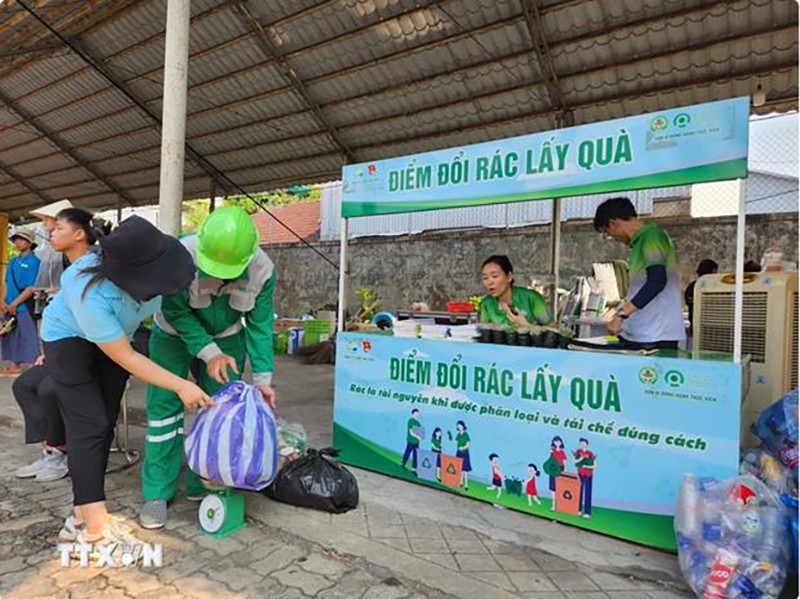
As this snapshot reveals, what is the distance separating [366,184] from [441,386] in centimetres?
144

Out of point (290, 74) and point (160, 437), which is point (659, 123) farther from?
point (290, 74)

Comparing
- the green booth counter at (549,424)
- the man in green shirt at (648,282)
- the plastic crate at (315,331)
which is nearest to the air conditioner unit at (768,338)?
the man in green shirt at (648,282)

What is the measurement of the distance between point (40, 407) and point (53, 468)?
1.44 ft

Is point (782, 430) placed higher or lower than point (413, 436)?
higher

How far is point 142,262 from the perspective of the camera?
82.5 inches

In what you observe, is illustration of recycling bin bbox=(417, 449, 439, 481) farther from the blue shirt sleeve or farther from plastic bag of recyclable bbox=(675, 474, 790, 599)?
the blue shirt sleeve

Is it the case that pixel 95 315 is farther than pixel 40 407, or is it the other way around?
pixel 40 407

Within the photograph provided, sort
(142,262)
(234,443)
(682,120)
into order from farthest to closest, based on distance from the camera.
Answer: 1. (682,120)
2. (234,443)
3. (142,262)

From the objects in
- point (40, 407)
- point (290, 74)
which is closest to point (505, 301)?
point (40, 407)

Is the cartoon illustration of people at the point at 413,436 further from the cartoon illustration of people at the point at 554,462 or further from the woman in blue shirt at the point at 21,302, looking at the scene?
the woman in blue shirt at the point at 21,302

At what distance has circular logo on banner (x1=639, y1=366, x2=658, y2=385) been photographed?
2486 millimetres

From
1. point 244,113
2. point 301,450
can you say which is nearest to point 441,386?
point 301,450

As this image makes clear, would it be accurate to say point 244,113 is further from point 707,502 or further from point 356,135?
point 707,502

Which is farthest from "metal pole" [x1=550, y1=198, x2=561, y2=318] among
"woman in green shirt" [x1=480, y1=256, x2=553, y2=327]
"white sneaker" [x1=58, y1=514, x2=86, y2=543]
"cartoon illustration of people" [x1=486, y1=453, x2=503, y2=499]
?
"white sneaker" [x1=58, y1=514, x2=86, y2=543]
